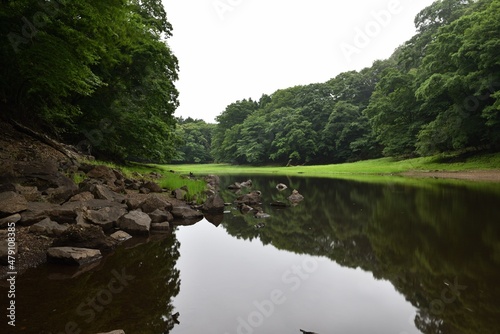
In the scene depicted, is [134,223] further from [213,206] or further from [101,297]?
[213,206]

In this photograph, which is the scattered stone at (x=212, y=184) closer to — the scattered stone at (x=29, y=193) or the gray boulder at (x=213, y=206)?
the gray boulder at (x=213, y=206)

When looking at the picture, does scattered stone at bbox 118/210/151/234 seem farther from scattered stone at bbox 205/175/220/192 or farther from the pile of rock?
scattered stone at bbox 205/175/220/192

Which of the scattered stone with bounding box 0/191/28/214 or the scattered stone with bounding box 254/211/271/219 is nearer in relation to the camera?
the scattered stone with bounding box 0/191/28/214

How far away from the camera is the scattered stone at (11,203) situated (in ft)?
20.4

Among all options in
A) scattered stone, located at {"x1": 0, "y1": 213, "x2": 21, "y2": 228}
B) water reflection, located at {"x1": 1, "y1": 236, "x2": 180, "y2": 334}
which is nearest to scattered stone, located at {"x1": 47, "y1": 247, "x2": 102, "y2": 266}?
water reflection, located at {"x1": 1, "y1": 236, "x2": 180, "y2": 334}

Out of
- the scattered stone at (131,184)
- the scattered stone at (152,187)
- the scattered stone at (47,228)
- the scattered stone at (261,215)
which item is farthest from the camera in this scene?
the scattered stone at (152,187)

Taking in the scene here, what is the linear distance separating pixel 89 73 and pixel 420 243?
1197cm

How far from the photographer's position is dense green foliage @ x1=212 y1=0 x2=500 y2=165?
27094 mm

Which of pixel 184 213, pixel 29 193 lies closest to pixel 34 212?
pixel 29 193

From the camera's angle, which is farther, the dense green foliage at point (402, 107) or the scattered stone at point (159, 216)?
the dense green foliage at point (402, 107)

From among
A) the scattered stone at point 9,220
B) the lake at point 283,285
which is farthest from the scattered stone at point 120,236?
the scattered stone at point 9,220

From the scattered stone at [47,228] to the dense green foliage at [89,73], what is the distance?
536 cm

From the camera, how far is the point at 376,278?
5066 millimetres

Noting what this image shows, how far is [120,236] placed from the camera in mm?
7164
